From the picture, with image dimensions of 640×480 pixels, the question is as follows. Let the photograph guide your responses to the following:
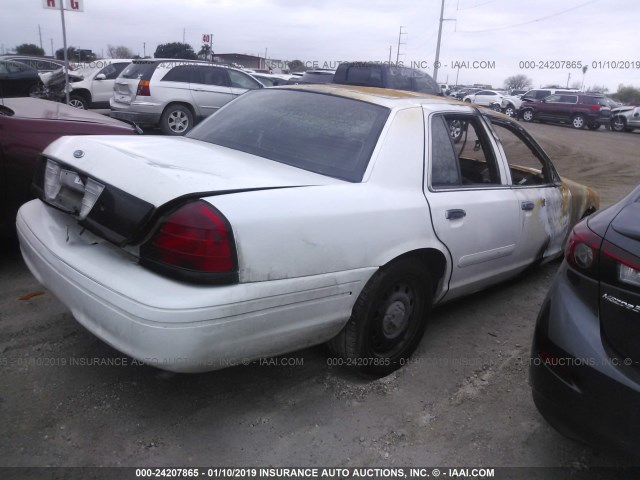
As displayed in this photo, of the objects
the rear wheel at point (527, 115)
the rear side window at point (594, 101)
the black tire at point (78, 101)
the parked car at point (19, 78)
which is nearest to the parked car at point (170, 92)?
the parked car at point (19, 78)

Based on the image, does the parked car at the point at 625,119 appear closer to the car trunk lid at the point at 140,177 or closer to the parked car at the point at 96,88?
the parked car at the point at 96,88

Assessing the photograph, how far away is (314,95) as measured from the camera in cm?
336

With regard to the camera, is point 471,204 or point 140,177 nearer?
point 140,177

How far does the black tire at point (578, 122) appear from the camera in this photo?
23466 millimetres

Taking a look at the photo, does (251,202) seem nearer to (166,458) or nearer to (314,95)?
(166,458)

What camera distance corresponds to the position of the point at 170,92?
10680 millimetres

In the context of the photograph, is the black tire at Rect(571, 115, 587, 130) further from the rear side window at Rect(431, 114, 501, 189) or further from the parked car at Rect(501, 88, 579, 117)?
the rear side window at Rect(431, 114, 501, 189)

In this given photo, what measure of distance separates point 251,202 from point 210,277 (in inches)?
13.8

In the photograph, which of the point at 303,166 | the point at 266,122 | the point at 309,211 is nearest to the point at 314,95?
the point at 266,122

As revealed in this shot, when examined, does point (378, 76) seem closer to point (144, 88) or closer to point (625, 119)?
point (144, 88)

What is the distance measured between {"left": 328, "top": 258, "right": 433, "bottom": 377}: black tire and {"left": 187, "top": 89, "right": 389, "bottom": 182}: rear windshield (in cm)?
55

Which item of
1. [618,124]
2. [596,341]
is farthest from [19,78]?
[618,124]

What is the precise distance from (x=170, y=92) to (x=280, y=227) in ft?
30.7

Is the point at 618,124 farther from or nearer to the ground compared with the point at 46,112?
nearer to the ground
